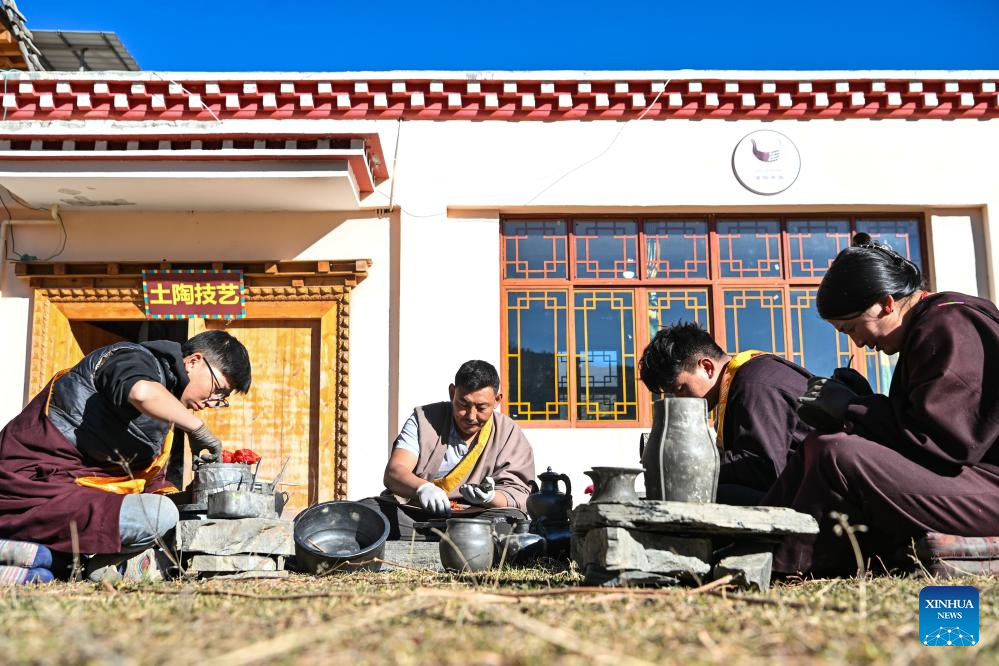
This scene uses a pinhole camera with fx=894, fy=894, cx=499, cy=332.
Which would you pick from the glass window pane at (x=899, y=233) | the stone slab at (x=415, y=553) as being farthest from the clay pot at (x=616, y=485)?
the glass window pane at (x=899, y=233)

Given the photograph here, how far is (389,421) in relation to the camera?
284 inches

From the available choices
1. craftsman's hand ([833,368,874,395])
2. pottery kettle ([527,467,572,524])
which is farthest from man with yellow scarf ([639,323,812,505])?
pottery kettle ([527,467,572,524])

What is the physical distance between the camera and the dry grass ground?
173cm

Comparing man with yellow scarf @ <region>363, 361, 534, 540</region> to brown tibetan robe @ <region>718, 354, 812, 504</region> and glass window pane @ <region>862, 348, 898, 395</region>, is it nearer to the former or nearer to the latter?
brown tibetan robe @ <region>718, 354, 812, 504</region>

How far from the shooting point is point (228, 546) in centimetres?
390

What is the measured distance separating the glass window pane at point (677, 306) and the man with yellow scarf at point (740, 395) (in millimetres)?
3205

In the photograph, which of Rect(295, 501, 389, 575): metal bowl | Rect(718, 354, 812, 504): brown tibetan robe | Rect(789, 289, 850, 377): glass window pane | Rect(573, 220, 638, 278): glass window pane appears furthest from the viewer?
Rect(573, 220, 638, 278): glass window pane

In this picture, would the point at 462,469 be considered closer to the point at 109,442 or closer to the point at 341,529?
the point at 341,529

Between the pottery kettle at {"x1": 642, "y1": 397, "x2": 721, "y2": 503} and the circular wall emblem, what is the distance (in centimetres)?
479

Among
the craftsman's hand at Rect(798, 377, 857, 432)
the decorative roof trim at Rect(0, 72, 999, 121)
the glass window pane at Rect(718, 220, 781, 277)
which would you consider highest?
the decorative roof trim at Rect(0, 72, 999, 121)

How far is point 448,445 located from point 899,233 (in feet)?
14.9

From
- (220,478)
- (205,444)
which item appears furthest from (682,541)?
(205,444)

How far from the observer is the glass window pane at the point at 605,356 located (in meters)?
7.34

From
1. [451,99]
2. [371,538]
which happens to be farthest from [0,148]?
[371,538]
